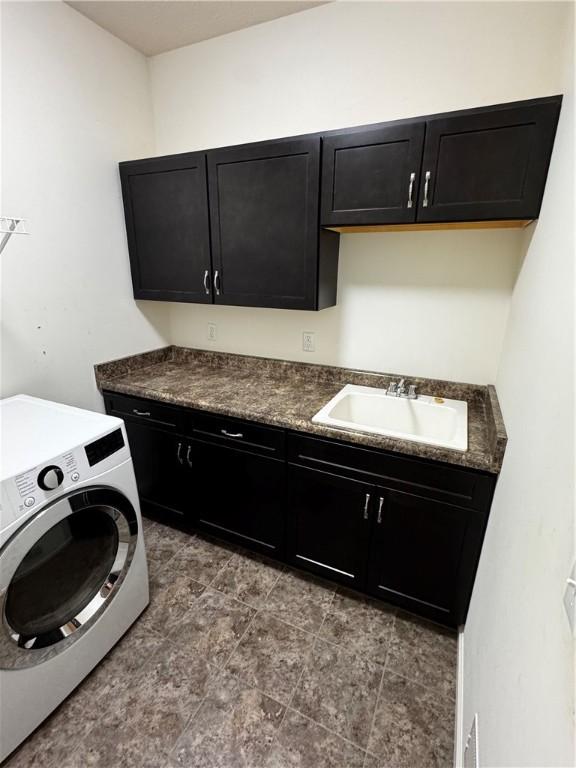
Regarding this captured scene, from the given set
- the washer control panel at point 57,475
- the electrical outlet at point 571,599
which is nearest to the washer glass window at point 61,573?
the washer control panel at point 57,475

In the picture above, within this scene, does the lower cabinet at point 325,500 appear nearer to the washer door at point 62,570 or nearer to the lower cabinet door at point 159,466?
the lower cabinet door at point 159,466

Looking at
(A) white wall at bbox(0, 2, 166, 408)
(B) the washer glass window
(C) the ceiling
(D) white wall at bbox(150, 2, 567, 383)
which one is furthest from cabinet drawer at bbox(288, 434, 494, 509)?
(C) the ceiling

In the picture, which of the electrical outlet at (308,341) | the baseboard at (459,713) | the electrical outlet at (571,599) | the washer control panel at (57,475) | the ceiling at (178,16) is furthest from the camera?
the electrical outlet at (308,341)

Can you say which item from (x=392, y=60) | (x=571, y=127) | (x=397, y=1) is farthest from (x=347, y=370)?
(x=397, y=1)

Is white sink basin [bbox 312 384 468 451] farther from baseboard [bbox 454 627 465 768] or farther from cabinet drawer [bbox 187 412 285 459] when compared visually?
baseboard [bbox 454 627 465 768]

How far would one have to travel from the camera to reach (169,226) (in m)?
1.96

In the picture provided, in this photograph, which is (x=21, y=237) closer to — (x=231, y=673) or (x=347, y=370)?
(x=347, y=370)

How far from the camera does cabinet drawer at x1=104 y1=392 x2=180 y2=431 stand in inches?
75.8

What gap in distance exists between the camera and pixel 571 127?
40.3 inches

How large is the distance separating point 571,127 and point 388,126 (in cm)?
62

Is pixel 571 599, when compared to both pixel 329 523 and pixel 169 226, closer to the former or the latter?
pixel 329 523

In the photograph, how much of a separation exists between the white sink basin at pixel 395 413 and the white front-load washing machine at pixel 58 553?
887mm

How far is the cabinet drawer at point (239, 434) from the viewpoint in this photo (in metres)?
1.68

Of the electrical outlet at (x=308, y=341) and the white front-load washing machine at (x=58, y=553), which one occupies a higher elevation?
the electrical outlet at (x=308, y=341)
